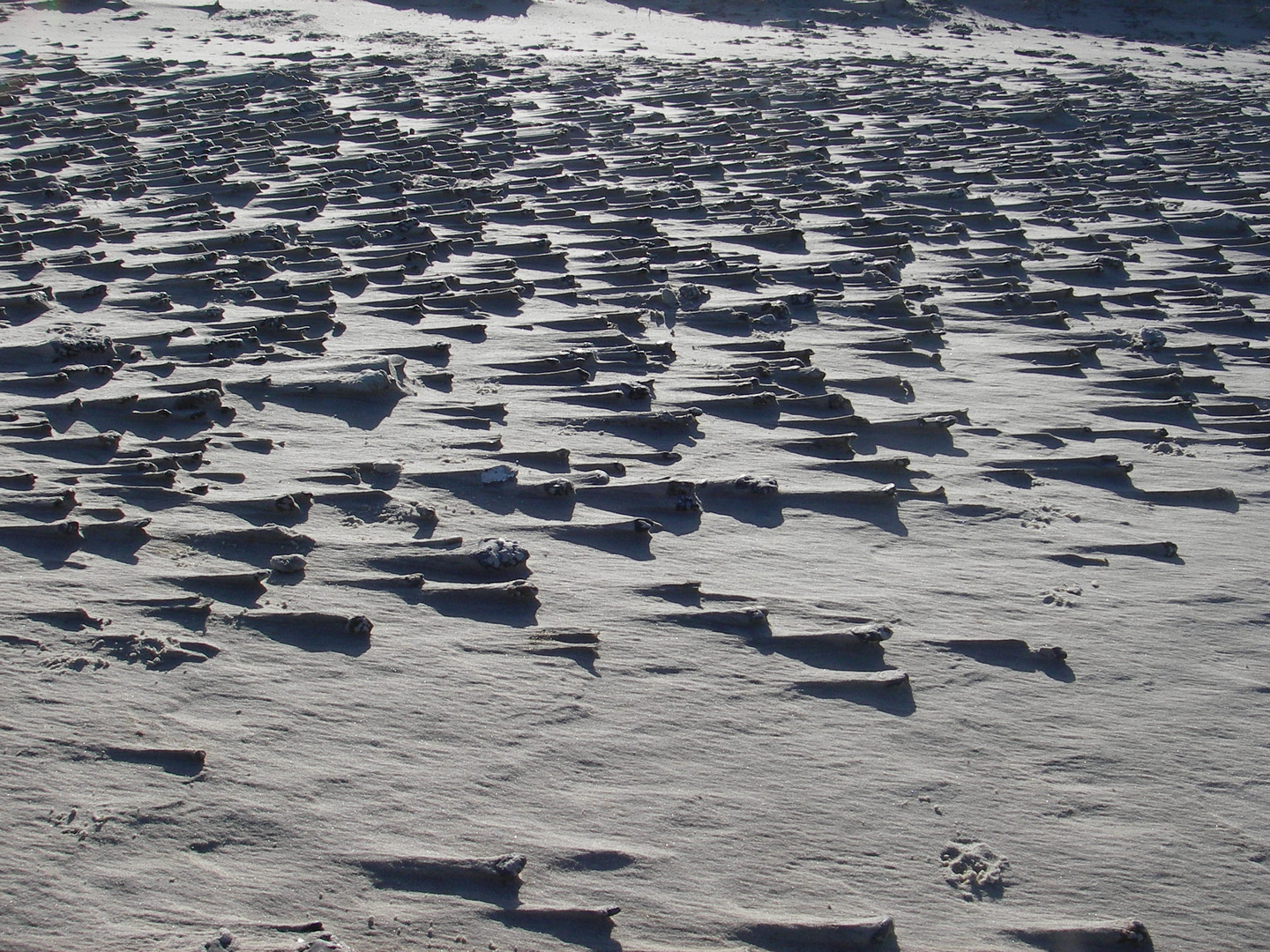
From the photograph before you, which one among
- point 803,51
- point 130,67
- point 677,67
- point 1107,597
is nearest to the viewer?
point 1107,597

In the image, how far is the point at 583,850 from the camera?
2.17 m

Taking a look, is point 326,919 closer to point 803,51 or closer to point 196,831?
point 196,831

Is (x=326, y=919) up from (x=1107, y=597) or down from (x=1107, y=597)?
down

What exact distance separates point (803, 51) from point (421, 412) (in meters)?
10.4

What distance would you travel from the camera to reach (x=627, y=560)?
3.12 m

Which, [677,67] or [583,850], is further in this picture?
[677,67]

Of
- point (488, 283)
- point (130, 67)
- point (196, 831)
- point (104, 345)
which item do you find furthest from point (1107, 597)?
point (130, 67)

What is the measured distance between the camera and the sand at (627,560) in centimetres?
213

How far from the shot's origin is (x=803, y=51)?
41.0ft

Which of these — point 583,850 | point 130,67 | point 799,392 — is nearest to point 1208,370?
point 799,392

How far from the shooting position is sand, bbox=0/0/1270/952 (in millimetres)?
2131

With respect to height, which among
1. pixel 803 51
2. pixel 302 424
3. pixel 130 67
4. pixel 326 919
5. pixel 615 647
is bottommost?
pixel 326 919

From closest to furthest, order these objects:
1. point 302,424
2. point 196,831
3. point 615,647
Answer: point 196,831, point 615,647, point 302,424

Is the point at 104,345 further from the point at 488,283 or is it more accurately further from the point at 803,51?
the point at 803,51
